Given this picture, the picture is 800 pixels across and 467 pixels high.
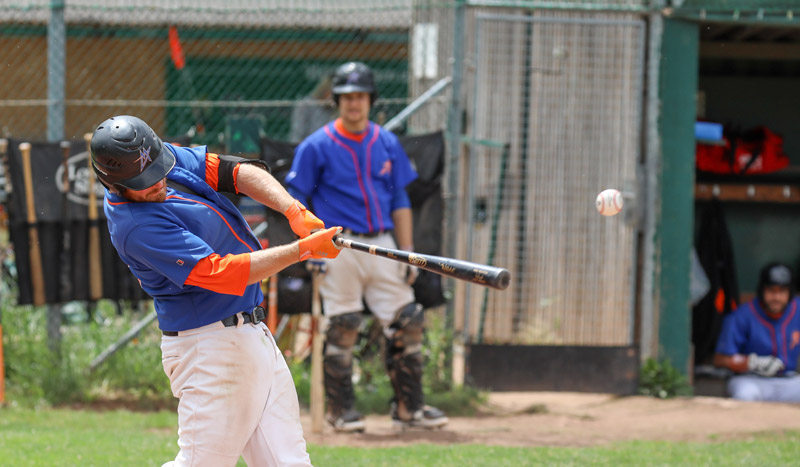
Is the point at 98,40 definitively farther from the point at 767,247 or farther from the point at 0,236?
the point at 767,247

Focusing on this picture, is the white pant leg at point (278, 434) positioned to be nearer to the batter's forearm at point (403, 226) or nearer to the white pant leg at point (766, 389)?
the batter's forearm at point (403, 226)

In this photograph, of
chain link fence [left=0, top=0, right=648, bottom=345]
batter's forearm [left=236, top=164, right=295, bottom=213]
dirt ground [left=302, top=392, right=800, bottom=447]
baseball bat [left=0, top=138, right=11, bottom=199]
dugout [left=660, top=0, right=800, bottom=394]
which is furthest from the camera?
dugout [left=660, top=0, right=800, bottom=394]

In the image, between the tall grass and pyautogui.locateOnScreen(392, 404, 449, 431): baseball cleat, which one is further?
the tall grass

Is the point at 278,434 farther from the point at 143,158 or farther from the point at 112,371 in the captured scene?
the point at 112,371

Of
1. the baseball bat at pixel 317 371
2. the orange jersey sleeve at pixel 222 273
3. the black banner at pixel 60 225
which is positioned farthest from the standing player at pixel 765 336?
the orange jersey sleeve at pixel 222 273

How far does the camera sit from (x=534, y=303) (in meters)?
7.78

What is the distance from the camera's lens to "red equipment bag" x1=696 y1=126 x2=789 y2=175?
948cm

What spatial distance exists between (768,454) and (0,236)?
7512 mm

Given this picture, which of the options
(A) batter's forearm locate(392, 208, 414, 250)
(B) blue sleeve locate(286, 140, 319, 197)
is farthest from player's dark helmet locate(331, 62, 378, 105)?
(A) batter's forearm locate(392, 208, 414, 250)

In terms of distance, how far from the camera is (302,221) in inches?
155

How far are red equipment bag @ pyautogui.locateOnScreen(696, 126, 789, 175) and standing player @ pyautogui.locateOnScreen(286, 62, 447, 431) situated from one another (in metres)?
4.08

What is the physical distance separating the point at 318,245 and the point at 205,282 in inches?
17.4

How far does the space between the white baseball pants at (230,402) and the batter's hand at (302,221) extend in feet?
1.42

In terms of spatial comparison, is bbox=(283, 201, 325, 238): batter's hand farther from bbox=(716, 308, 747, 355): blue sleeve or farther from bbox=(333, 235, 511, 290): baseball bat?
bbox=(716, 308, 747, 355): blue sleeve
